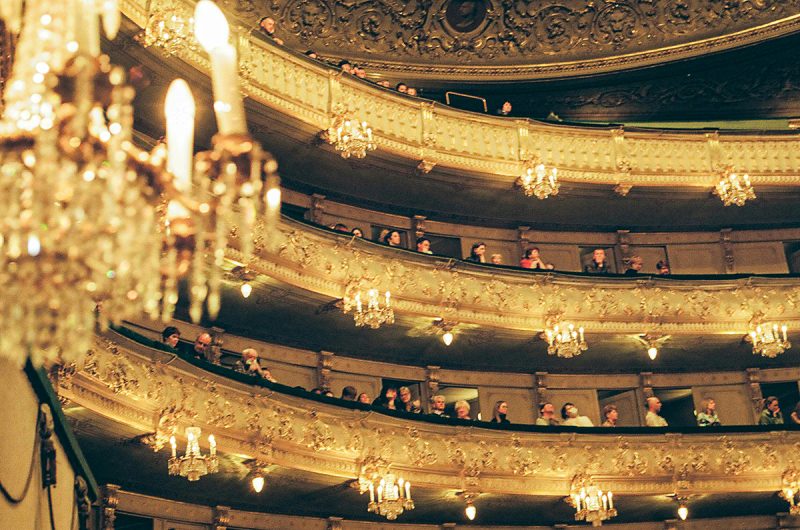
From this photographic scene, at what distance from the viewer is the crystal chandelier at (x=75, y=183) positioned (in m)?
4.89

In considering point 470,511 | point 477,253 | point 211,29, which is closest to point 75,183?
point 211,29

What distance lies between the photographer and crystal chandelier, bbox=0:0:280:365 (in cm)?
489

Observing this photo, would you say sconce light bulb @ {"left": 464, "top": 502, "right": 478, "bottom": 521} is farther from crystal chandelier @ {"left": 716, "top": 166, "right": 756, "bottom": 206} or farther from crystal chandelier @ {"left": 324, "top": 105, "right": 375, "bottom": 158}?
crystal chandelier @ {"left": 716, "top": 166, "right": 756, "bottom": 206}

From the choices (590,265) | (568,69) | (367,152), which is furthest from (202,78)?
(568,69)

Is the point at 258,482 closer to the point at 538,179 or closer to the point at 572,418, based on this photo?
the point at 572,418

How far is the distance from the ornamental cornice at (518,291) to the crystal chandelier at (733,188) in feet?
4.93

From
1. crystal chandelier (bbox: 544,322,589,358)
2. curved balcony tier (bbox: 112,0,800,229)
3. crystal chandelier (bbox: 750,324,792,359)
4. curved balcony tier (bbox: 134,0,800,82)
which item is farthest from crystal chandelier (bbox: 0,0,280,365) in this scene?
curved balcony tier (bbox: 134,0,800,82)

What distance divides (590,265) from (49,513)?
589 inches

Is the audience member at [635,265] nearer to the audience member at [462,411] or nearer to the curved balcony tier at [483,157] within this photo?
the curved balcony tier at [483,157]

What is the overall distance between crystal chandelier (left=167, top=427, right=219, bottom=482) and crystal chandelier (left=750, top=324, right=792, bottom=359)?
1118 cm

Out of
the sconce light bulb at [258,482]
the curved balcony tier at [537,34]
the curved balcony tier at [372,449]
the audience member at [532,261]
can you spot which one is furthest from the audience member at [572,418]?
the curved balcony tier at [537,34]

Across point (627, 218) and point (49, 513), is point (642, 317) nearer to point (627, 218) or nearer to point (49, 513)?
point (627, 218)

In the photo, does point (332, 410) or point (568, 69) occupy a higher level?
point (568, 69)

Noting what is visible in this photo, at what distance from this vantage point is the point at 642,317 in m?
21.7
